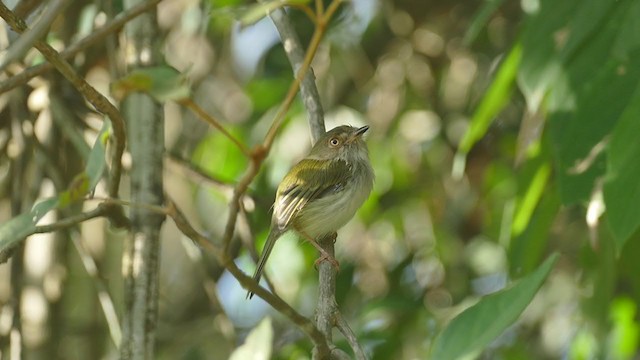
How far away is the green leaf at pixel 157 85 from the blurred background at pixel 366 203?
224 centimetres

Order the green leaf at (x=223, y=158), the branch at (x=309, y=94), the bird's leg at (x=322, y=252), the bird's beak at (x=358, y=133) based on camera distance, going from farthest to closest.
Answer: the green leaf at (x=223, y=158) → the bird's beak at (x=358, y=133) → the bird's leg at (x=322, y=252) → the branch at (x=309, y=94)

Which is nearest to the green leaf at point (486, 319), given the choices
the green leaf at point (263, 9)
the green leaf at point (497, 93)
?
the green leaf at point (263, 9)

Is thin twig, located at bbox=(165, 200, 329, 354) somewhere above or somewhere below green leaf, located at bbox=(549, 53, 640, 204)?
below

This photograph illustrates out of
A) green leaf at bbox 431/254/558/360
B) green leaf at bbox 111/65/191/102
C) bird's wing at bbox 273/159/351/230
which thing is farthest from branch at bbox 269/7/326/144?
green leaf at bbox 111/65/191/102

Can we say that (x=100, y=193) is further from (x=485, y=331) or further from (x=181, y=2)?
(x=485, y=331)

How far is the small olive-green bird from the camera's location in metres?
4.98

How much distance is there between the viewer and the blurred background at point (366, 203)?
469 cm

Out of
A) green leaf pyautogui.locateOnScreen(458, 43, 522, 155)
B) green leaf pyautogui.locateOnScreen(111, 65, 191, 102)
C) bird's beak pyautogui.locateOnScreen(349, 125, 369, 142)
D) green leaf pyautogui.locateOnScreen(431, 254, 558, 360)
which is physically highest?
bird's beak pyautogui.locateOnScreen(349, 125, 369, 142)

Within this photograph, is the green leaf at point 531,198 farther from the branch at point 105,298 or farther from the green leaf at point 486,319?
the green leaf at point 486,319

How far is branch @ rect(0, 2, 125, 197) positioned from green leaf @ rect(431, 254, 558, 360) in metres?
1.25

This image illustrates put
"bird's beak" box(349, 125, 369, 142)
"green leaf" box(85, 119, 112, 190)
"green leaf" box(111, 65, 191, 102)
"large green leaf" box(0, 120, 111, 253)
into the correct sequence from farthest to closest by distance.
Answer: "bird's beak" box(349, 125, 369, 142)
"green leaf" box(85, 119, 112, 190)
"large green leaf" box(0, 120, 111, 253)
"green leaf" box(111, 65, 191, 102)

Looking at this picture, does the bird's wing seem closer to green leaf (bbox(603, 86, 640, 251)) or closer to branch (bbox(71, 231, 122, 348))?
branch (bbox(71, 231, 122, 348))

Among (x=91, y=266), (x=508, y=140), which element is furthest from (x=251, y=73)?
(x=91, y=266)

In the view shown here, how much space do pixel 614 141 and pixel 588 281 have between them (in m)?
1.83
